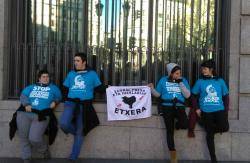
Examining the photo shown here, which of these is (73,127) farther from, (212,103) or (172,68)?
(212,103)

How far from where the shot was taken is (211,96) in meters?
7.93

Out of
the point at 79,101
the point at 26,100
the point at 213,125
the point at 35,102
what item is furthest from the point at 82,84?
the point at 213,125

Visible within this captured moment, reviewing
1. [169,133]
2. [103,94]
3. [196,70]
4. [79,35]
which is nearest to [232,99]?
[196,70]

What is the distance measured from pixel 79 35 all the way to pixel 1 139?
236cm

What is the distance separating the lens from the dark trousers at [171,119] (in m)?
7.88

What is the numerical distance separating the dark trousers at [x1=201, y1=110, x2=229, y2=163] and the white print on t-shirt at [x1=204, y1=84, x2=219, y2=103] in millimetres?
213

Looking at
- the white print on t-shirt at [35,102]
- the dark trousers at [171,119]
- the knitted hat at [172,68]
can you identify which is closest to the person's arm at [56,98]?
the white print on t-shirt at [35,102]

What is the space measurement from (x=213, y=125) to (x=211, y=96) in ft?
1.60

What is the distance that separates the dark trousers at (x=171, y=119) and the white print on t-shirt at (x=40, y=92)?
1.98 m

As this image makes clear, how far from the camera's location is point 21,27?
887 centimetres

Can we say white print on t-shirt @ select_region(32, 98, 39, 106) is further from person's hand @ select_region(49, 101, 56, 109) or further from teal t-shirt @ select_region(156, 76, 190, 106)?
teal t-shirt @ select_region(156, 76, 190, 106)

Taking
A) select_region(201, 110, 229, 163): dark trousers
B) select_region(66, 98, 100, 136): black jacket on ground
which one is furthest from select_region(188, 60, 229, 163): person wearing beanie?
select_region(66, 98, 100, 136): black jacket on ground

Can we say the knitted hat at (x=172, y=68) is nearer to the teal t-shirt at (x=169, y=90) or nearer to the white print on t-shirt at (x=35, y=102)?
the teal t-shirt at (x=169, y=90)

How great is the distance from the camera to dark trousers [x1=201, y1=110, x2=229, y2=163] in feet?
Answer: 25.8
